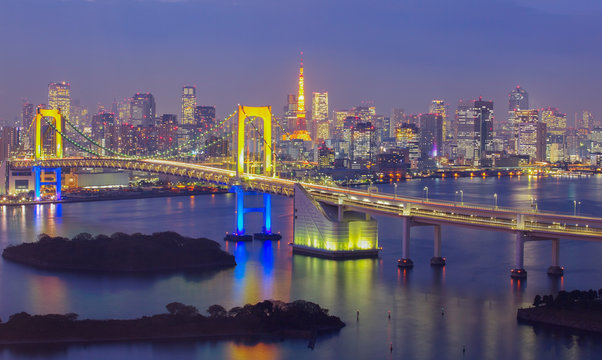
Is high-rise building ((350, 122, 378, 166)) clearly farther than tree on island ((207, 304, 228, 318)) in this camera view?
Yes

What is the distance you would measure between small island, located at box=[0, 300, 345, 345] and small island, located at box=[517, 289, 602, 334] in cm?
299

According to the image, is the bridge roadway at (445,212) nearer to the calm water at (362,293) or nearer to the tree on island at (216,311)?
the calm water at (362,293)

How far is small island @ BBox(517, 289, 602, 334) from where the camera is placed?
47.2ft

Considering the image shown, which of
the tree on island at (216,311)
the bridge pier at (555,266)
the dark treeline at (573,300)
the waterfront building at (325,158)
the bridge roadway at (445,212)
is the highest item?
the waterfront building at (325,158)

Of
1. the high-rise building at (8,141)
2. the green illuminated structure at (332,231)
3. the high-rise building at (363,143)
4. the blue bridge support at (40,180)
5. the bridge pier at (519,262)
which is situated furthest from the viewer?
the high-rise building at (363,143)

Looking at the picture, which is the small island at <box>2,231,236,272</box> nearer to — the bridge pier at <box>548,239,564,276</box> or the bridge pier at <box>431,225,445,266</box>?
the bridge pier at <box>431,225,445,266</box>

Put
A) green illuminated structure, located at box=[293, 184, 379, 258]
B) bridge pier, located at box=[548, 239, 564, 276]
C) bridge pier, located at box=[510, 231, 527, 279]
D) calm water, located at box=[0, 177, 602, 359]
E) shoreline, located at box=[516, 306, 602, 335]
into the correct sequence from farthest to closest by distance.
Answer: green illuminated structure, located at box=[293, 184, 379, 258], bridge pier, located at box=[548, 239, 564, 276], bridge pier, located at box=[510, 231, 527, 279], shoreline, located at box=[516, 306, 602, 335], calm water, located at box=[0, 177, 602, 359]

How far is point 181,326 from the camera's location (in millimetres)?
14180

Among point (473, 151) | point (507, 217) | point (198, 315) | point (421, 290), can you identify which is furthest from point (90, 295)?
point (473, 151)

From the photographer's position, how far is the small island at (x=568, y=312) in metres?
14.4

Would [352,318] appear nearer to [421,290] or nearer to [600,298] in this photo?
A: [421,290]

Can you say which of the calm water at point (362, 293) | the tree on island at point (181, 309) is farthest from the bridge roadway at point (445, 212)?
the tree on island at point (181, 309)

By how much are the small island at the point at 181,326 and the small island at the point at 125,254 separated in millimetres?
5182

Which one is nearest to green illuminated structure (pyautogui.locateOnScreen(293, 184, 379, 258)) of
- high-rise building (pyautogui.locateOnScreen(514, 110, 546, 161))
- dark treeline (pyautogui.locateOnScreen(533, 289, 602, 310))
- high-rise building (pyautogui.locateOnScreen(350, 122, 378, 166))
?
dark treeline (pyautogui.locateOnScreen(533, 289, 602, 310))
